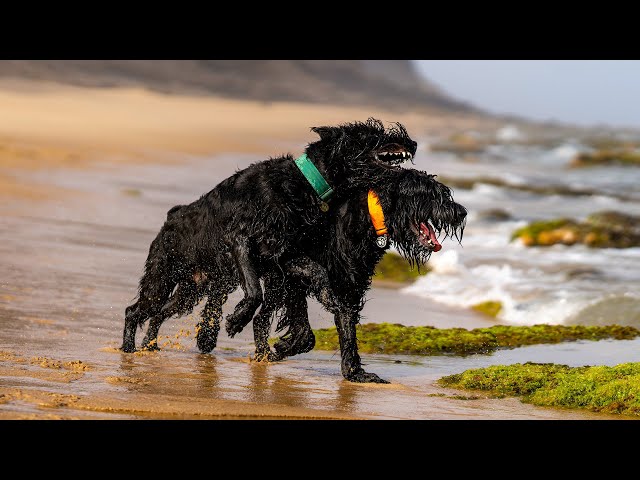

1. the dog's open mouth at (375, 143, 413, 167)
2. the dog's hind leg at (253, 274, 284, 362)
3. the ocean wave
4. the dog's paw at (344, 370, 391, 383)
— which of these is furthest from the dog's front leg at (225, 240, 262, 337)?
the ocean wave

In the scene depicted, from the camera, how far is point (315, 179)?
7.73 m

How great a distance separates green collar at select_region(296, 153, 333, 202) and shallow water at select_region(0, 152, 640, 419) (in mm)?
1370

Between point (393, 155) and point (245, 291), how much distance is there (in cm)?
153

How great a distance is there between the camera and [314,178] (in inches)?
304

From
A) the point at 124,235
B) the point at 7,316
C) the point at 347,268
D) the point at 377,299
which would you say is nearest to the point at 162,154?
the point at 124,235

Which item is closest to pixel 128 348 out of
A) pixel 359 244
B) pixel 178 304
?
pixel 178 304

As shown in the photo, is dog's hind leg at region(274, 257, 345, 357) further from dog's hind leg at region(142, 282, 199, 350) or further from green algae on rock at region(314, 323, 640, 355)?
green algae on rock at region(314, 323, 640, 355)

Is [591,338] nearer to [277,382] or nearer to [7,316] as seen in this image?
[277,382]

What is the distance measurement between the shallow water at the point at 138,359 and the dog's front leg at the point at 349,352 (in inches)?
4.8

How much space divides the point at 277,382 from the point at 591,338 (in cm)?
394

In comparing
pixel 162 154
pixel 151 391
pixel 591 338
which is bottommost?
pixel 151 391

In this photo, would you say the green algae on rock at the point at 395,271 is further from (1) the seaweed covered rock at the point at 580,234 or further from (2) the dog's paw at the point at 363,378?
(2) the dog's paw at the point at 363,378

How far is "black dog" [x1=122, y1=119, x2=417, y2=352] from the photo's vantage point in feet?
25.1

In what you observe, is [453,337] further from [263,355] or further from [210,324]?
[210,324]
